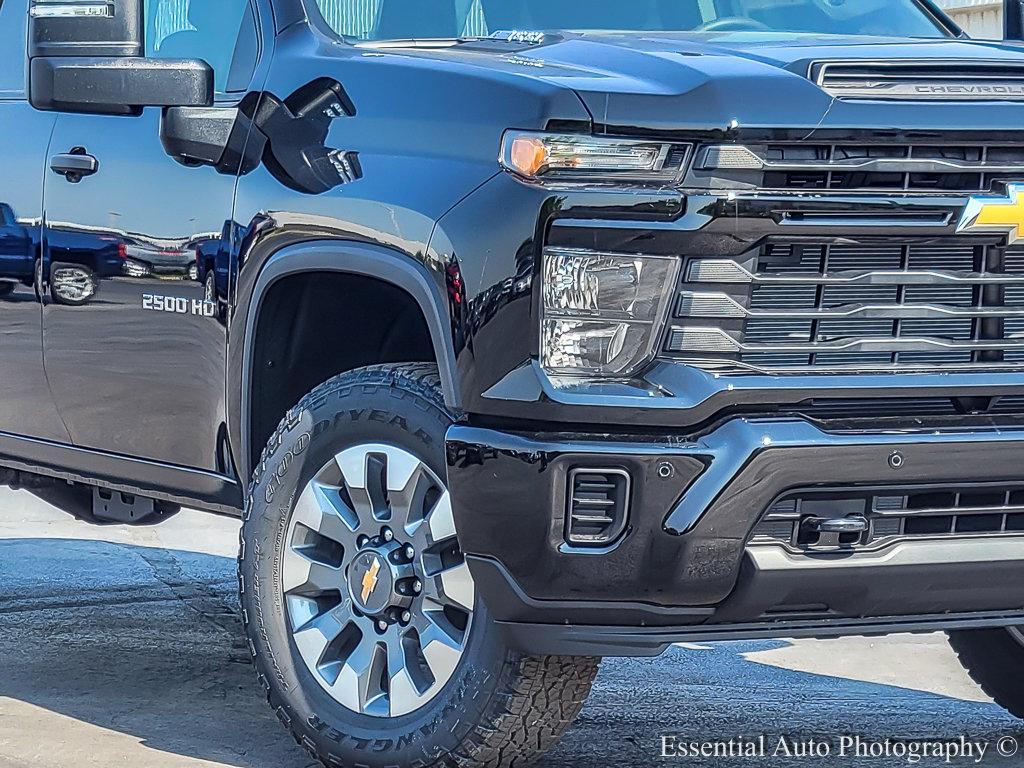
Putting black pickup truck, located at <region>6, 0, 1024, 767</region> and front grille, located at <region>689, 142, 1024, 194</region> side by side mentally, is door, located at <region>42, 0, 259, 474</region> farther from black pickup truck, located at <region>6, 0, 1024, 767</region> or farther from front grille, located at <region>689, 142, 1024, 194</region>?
front grille, located at <region>689, 142, 1024, 194</region>

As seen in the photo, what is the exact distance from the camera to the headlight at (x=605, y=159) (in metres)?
3.41

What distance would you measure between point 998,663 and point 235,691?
1.99m

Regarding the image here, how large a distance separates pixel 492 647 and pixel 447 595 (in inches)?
6.3

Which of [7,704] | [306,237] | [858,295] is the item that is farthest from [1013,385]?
[7,704]

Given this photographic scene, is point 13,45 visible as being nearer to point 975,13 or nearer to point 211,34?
point 211,34

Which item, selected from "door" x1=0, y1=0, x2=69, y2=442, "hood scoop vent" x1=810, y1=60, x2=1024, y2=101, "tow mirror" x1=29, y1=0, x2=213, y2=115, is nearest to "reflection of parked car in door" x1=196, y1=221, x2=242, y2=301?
"tow mirror" x1=29, y1=0, x2=213, y2=115

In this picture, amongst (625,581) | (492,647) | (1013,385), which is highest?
(1013,385)

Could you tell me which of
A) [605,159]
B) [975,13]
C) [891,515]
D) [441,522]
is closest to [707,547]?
[891,515]

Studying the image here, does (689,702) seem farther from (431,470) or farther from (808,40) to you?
(808,40)

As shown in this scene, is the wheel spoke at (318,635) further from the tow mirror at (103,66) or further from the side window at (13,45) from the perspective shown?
the side window at (13,45)

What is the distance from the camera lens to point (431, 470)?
3725 mm

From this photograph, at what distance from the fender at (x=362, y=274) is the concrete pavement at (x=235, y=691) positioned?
742 mm

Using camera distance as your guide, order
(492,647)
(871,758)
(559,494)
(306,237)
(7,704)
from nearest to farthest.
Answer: (559,494) < (492,647) < (306,237) < (871,758) < (7,704)

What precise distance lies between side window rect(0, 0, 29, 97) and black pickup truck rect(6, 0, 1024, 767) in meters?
0.98
